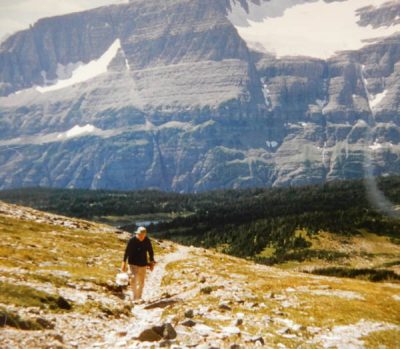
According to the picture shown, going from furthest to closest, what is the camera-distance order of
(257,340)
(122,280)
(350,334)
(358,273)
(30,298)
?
(358,273)
(122,280)
(350,334)
(30,298)
(257,340)

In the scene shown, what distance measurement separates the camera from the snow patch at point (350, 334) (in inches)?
1045

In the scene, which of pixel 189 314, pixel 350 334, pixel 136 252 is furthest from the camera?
pixel 136 252

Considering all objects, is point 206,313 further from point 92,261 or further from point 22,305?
point 92,261

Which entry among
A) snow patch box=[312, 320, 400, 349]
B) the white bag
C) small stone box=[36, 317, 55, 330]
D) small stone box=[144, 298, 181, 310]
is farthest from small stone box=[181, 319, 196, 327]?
the white bag

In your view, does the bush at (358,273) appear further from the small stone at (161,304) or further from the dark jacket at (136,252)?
the small stone at (161,304)

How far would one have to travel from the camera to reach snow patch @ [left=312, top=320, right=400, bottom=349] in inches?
1045

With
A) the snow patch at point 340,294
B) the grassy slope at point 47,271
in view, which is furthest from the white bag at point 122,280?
the snow patch at point 340,294

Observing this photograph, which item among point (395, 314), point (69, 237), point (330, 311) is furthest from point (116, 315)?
point (69, 237)

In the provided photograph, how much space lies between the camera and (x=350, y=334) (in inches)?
1148

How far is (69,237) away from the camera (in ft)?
311

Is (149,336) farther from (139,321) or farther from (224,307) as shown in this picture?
(224,307)

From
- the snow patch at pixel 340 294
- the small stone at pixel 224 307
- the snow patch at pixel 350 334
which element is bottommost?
the snow patch at pixel 340 294

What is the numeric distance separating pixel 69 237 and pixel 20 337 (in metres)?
74.5

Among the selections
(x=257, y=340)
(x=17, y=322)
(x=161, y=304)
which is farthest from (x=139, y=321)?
(x=17, y=322)
